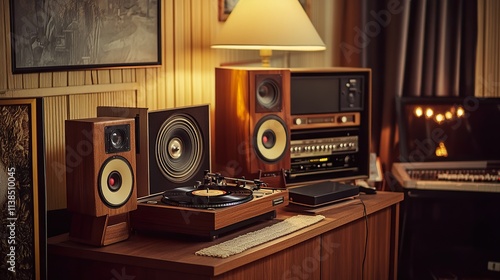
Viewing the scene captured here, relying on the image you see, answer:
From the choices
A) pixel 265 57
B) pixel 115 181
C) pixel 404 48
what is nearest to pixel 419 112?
pixel 404 48

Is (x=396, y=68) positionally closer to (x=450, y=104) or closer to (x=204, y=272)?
(x=450, y=104)

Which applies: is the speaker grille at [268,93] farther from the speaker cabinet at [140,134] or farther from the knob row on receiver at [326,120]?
the speaker cabinet at [140,134]

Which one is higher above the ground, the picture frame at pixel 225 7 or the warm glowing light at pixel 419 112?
the picture frame at pixel 225 7

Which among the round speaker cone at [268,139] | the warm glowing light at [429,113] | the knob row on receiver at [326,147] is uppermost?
the warm glowing light at [429,113]

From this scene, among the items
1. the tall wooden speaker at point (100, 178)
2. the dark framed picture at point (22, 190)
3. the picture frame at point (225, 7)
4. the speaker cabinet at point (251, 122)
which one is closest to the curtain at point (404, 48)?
the picture frame at point (225, 7)

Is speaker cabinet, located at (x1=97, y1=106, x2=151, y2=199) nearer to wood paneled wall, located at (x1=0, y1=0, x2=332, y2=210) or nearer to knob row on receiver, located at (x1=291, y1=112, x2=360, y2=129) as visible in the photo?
wood paneled wall, located at (x1=0, y1=0, x2=332, y2=210)

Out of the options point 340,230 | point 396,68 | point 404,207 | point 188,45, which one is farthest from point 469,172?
point 188,45

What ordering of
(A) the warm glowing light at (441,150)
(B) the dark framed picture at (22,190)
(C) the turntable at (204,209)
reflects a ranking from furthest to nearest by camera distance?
(A) the warm glowing light at (441,150) → (C) the turntable at (204,209) → (B) the dark framed picture at (22,190)

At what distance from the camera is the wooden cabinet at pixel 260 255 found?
2.18 metres

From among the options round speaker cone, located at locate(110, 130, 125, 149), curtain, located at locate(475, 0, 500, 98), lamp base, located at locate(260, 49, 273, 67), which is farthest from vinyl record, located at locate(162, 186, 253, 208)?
curtain, located at locate(475, 0, 500, 98)

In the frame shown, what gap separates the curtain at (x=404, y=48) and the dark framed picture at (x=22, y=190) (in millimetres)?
2129

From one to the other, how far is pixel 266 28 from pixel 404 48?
3.73 feet

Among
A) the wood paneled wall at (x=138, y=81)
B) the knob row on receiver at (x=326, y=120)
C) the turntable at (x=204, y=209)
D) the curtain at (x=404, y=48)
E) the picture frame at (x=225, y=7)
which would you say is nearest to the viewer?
the turntable at (x=204, y=209)

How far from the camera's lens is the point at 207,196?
7.87ft
